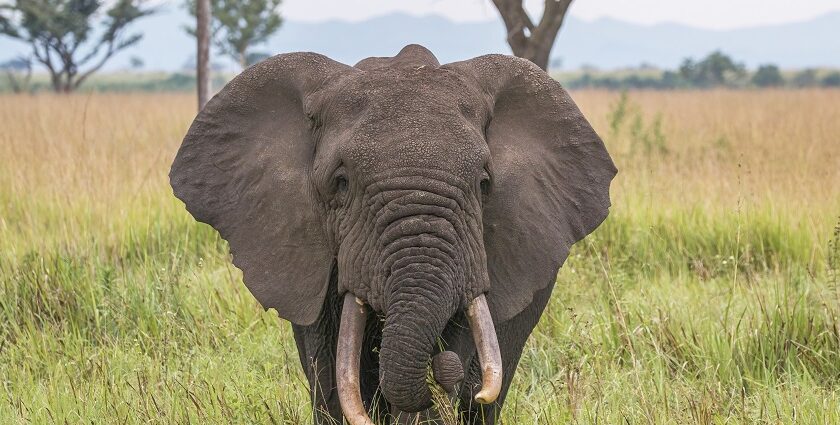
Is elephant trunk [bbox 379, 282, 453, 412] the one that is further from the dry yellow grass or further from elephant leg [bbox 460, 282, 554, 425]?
the dry yellow grass

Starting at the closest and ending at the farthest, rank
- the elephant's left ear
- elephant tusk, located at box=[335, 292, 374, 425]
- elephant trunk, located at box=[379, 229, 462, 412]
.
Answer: elephant trunk, located at box=[379, 229, 462, 412] < elephant tusk, located at box=[335, 292, 374, 425] < the elephant's left ear

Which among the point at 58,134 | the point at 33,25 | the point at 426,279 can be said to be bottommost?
the point at 33,25

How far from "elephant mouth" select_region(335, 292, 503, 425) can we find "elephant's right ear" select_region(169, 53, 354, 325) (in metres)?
0.24

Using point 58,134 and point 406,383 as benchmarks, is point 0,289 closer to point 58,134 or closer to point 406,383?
point 406,383

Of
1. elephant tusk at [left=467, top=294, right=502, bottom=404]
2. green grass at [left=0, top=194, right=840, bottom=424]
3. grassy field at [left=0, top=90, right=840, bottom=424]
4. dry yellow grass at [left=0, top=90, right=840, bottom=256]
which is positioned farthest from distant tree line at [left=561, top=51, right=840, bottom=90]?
elephant tusk at [left=467, top=294, right=502, bottom=404]

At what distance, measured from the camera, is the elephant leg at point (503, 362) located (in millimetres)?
3654

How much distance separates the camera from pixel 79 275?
20.1 feet

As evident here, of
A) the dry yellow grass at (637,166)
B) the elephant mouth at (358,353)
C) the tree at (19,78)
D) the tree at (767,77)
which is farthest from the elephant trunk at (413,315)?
the tree at (767,77)

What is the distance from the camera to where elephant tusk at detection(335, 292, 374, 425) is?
3.10 meters

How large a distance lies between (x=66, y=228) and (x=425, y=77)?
4128mm

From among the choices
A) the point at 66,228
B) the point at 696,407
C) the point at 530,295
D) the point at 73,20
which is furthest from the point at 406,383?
the point at 73,20

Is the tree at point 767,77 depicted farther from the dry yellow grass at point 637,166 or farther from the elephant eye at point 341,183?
the elephant eye at point 341,183

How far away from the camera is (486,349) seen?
311cm

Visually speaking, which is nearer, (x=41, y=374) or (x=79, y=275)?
(x=41, y=374)
